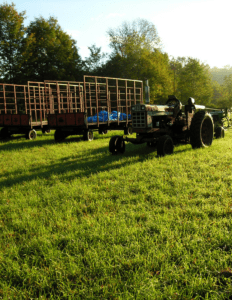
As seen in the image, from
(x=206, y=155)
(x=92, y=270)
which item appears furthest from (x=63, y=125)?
(x=92, y=270)

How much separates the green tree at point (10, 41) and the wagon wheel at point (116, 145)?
25386mm

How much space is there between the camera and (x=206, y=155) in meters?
6.81

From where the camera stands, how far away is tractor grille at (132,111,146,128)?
7.19m

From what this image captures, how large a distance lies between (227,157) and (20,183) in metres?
4.93

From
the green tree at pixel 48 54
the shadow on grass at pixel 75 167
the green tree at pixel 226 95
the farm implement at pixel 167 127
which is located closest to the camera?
the shadow on grass at pixel 75 167

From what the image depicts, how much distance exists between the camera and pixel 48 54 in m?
33.9

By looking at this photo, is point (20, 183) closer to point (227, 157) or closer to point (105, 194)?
point (105, 194)

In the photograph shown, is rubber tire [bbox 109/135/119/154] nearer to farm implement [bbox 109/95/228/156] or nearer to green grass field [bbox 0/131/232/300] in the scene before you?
farm implement [bbox 109/95/228/156]

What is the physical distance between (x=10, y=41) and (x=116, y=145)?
27.2 m

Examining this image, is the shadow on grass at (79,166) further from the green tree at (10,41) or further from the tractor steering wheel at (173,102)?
the green tree at (10,41)

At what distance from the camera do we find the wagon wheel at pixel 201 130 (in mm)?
7652

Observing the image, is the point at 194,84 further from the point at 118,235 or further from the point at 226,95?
the point at 118,235

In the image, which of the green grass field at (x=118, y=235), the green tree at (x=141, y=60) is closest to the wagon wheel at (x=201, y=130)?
the green grass field at (x=118, y=235)

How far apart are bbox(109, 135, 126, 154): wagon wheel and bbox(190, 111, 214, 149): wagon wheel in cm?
214
